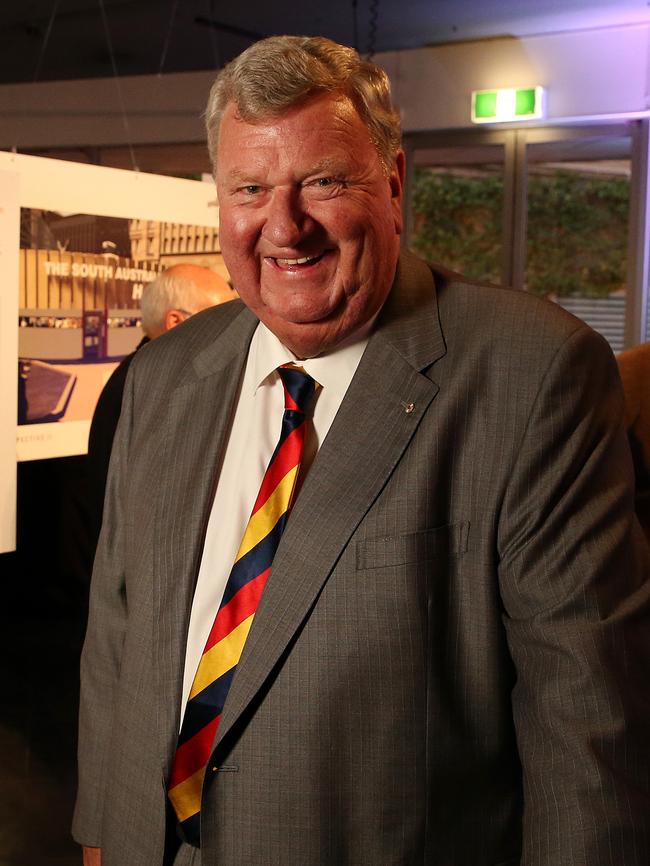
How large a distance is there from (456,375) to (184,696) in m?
0.60

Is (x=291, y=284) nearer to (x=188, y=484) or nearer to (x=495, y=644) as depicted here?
(x=188, y=484)

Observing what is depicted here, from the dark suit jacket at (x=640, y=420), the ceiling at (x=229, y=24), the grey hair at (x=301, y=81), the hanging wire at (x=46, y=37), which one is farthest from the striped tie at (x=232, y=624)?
the ceiling at (x=229, y=24)

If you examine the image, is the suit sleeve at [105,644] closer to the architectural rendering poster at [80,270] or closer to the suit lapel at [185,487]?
the suit lapel at [185,487]

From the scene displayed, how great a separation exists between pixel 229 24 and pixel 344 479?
651cm

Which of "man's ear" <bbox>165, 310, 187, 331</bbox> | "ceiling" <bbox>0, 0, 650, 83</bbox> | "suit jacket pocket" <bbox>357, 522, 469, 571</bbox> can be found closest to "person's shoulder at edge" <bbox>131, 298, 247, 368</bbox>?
"suit jacket pocket" <bbox>357, 522, 469, 571</bbox>

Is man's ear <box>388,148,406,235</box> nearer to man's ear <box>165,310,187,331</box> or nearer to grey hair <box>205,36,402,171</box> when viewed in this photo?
grey hair <box>205,36,402,171</box>

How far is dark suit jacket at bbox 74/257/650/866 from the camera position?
119cm

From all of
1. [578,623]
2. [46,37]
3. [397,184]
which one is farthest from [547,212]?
[578,623]

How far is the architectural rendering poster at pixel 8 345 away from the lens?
319 cm

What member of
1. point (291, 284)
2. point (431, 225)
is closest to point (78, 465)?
point (291, 284)

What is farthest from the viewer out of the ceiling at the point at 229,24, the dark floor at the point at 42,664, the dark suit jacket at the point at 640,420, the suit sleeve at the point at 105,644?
the ceiling at the point at 229,24

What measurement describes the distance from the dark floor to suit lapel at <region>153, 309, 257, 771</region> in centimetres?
229

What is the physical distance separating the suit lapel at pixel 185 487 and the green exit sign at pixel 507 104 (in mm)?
6306

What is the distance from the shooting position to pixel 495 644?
1264mm
